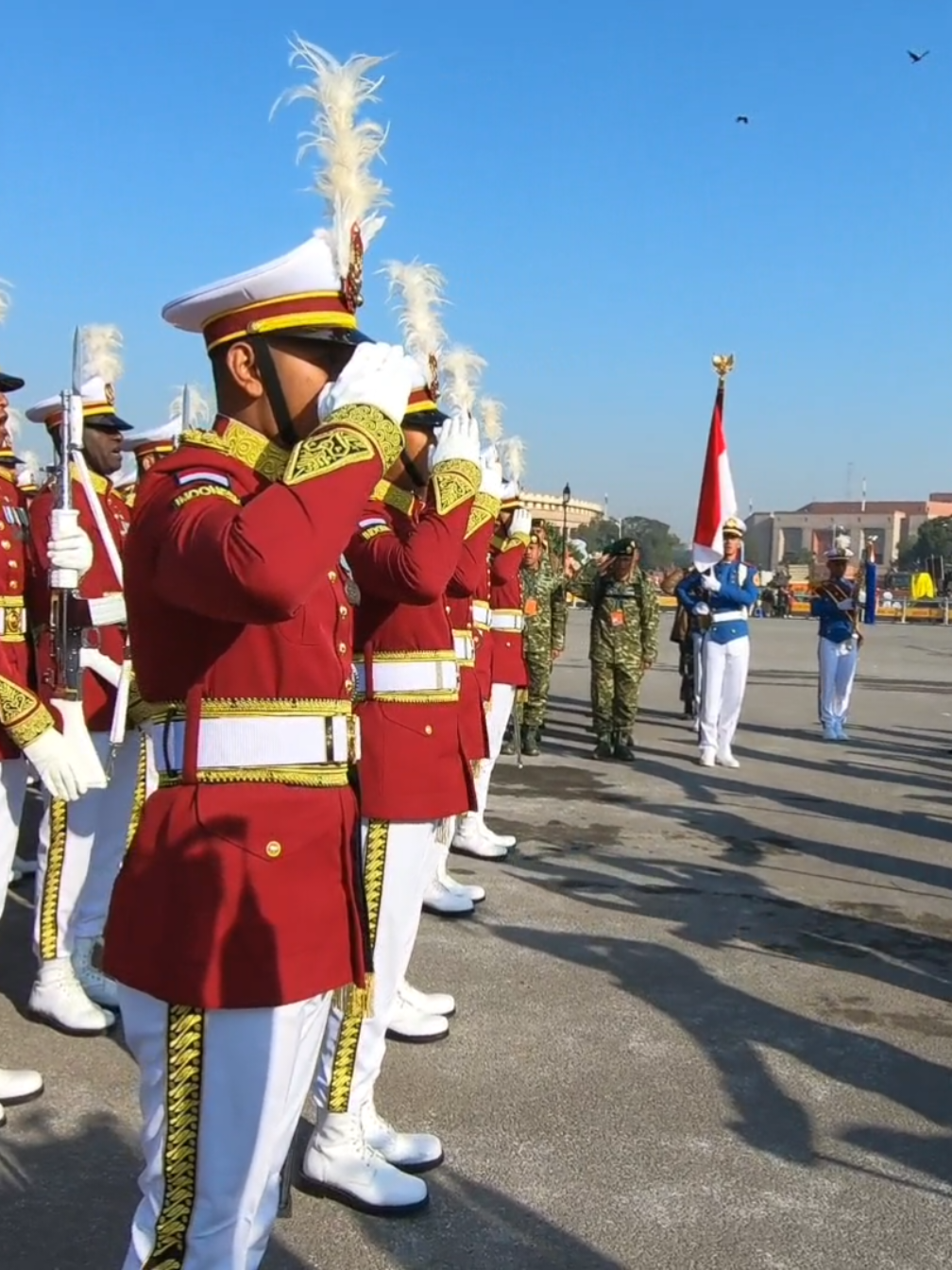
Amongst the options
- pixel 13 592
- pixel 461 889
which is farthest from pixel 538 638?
pixel 13 592

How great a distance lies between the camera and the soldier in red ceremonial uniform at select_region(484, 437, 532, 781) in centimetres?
793

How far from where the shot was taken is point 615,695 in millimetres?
11336

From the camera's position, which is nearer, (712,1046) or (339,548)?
(339,548)

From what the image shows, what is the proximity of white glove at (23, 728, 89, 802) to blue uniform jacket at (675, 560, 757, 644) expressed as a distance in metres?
8.15

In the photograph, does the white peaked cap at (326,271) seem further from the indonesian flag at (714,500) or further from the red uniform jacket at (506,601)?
the indonesian flag at (714,500)

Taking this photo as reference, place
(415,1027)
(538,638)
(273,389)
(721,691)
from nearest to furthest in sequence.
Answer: (273,389) < (415,1027) < (721,691) < (538,638)

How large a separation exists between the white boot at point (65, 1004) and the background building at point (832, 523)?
377ft

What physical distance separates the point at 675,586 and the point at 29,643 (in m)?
8.73

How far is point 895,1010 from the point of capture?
16.3 feet

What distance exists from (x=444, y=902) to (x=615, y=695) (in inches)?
215

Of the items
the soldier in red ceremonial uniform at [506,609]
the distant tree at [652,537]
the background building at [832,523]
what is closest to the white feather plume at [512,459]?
the soldier in red ceremonial uniform at [506,609]

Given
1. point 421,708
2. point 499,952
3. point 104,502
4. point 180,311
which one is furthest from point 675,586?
point 180,311

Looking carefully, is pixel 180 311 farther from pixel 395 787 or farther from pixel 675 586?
pixel 675 586

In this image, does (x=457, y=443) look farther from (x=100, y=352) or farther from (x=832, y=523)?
(x=832, y=523)
